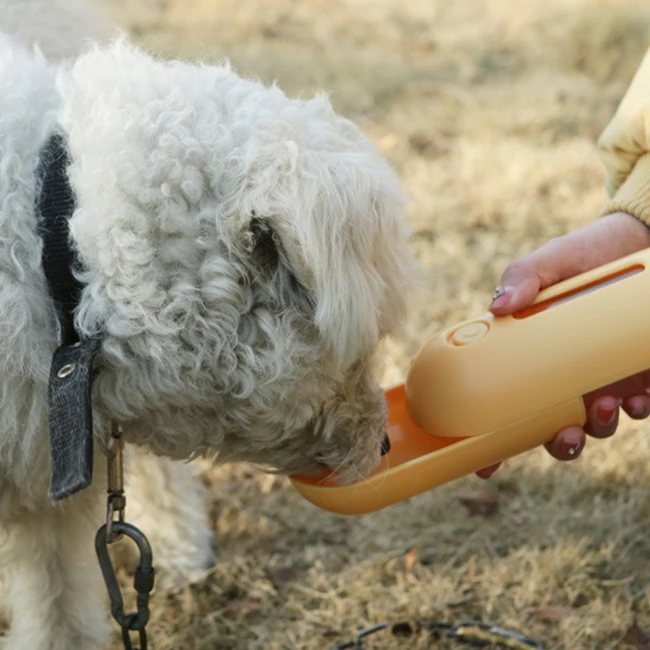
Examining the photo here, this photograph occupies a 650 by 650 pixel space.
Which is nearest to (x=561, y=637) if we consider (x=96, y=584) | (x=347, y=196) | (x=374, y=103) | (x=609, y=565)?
(x=609, y=565)

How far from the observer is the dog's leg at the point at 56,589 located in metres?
2.38

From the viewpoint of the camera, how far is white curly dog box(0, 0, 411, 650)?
172 centimetres

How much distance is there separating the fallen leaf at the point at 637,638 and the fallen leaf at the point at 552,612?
169 millimetres

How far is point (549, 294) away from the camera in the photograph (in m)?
2.13

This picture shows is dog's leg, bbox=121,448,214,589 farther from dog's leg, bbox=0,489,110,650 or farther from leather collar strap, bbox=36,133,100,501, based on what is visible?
leather collar strap, bbox=36,133,100,501

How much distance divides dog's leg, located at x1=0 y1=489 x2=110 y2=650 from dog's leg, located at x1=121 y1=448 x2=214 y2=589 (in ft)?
1.51

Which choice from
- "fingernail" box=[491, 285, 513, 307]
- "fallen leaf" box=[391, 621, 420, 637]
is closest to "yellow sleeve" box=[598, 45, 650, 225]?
"fingernail" box=[491, 285, 513, 307]

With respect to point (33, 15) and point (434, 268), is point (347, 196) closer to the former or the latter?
point (33, 15)

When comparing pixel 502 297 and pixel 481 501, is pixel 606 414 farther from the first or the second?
pixel 481 501

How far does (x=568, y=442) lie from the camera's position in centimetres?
224

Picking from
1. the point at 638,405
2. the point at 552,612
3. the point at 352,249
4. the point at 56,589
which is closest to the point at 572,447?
the point at 638,405

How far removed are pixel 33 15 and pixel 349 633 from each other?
211 cm

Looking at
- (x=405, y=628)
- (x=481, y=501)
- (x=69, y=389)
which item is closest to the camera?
(x=69, y=389)

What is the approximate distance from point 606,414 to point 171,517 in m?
1.50
